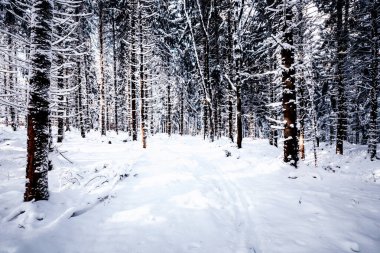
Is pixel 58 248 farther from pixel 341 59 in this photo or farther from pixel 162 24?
pixel 162 24

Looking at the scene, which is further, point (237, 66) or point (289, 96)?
point (237, 66)

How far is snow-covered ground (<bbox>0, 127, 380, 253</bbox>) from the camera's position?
3.82 m

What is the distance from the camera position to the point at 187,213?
505 centimetres

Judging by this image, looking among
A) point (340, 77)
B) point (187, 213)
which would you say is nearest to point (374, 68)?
point (340, 77)

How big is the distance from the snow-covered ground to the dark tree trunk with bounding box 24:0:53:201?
0.45 metres

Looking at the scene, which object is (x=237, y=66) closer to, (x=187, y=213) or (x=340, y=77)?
(x=340, y=77)

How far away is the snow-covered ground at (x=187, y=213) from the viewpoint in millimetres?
3816

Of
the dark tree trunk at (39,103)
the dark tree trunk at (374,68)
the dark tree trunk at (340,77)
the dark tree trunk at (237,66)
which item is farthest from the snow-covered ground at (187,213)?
the dark tree trunk at (340,77)

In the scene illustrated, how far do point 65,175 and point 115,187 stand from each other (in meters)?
1.85

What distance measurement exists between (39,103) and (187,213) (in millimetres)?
4079

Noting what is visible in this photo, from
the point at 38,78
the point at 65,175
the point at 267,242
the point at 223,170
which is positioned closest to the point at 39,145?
the point at 38,78

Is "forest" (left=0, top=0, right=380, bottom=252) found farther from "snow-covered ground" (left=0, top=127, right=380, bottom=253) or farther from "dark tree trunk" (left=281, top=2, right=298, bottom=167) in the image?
"snow-covered ground" (left=0, top=127, right=380, bottom=253)

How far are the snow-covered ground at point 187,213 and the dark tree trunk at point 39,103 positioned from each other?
0.45 metres

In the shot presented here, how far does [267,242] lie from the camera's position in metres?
3.96
